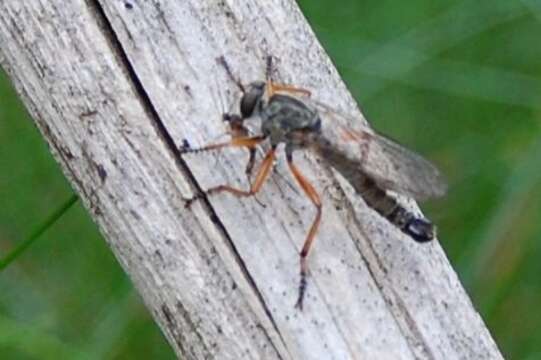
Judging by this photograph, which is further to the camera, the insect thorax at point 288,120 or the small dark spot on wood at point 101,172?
the insect thorax at point 288,120

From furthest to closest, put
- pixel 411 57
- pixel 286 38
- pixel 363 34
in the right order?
pixel 363 34, pixel 411 57, pixel 286 38

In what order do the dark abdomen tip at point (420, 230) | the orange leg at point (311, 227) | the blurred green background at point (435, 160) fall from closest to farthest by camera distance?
1. the orange leg at point (311, 227)
2. the dark abdomen tip at point (420, 230)
3. the blurred green background at point (435, 160)

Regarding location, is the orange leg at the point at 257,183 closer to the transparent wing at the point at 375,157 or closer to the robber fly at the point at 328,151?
the robber fly at the point at 328,151

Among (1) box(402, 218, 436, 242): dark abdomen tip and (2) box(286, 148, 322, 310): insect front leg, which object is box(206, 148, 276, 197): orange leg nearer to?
(2) box(286, 148, 322, 310): insect front leg

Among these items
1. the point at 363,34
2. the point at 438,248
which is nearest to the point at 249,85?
the point at 438,248

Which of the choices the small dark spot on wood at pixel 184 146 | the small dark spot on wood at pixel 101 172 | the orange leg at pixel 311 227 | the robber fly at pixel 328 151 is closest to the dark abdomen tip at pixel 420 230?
the robber fly at pixel 328 151

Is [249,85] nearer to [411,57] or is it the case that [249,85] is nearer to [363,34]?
[411,57]

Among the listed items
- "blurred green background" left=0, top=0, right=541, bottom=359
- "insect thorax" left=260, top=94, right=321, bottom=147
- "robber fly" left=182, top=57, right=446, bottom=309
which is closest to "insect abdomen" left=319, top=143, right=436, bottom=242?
"robber fly" left=182, top=57, right=446, bottom=309
